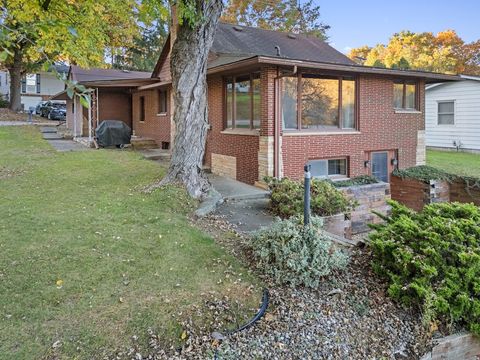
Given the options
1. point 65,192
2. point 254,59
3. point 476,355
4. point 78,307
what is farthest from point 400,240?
point 65,192

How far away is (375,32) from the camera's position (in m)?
37.8

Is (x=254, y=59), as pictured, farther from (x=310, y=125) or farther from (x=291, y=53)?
(x=291, y=53)

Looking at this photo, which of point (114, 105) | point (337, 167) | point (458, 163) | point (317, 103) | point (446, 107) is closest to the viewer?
point (317, 103)

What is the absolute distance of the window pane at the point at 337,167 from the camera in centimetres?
1195

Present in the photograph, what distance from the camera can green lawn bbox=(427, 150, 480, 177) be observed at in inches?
516

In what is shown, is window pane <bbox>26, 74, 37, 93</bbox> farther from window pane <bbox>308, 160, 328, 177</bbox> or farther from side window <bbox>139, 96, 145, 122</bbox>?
window pane <bbox>308, 160, 328, 177</bbox>

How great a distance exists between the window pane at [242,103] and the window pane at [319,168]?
2115 mm

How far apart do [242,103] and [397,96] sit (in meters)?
5.35

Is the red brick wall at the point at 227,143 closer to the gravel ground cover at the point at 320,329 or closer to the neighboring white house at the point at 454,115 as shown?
the gravel ground cover at the point at 320,329

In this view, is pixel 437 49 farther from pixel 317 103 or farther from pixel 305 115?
pixel 305 115

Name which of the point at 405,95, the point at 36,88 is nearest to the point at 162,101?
the point at 405,95

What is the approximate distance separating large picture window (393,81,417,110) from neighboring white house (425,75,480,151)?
547 centimetres

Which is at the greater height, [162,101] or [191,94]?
[162,101]

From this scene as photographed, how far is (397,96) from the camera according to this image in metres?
13.4
